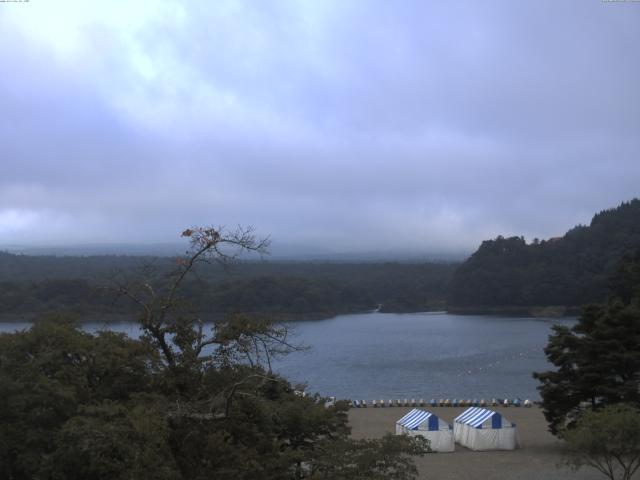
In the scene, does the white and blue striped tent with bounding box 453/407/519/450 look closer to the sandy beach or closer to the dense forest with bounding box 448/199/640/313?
the sandy beach

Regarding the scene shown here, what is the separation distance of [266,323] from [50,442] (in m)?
2.57

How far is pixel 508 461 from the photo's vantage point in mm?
14477

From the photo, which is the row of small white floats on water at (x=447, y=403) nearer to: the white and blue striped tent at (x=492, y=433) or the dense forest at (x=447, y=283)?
the white and blue striped tent at (x=492, y=433)

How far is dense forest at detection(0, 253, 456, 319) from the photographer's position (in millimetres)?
47125

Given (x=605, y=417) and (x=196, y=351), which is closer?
(x=196, y=351)

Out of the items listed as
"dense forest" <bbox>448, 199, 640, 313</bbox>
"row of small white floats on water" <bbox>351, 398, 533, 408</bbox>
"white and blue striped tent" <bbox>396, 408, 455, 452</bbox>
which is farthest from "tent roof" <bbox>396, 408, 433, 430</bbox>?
"dense forest" <bbox>448, 199, 640, 313</bbox>

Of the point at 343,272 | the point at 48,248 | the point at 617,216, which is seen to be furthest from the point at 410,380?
the point at 48,248

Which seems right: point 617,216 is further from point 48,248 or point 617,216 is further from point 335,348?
point 48,248

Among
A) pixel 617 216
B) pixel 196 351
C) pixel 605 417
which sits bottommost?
pixel 605 417

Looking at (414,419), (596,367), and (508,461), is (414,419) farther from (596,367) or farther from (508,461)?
(596,367)

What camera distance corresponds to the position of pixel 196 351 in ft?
22.8

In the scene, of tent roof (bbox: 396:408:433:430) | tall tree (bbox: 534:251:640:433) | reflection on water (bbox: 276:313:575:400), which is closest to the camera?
tall tree (bbox: 534:251:640:433)

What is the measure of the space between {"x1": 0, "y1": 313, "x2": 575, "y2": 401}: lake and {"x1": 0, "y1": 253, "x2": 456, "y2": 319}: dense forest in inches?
90.2

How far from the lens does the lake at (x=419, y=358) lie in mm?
29484
